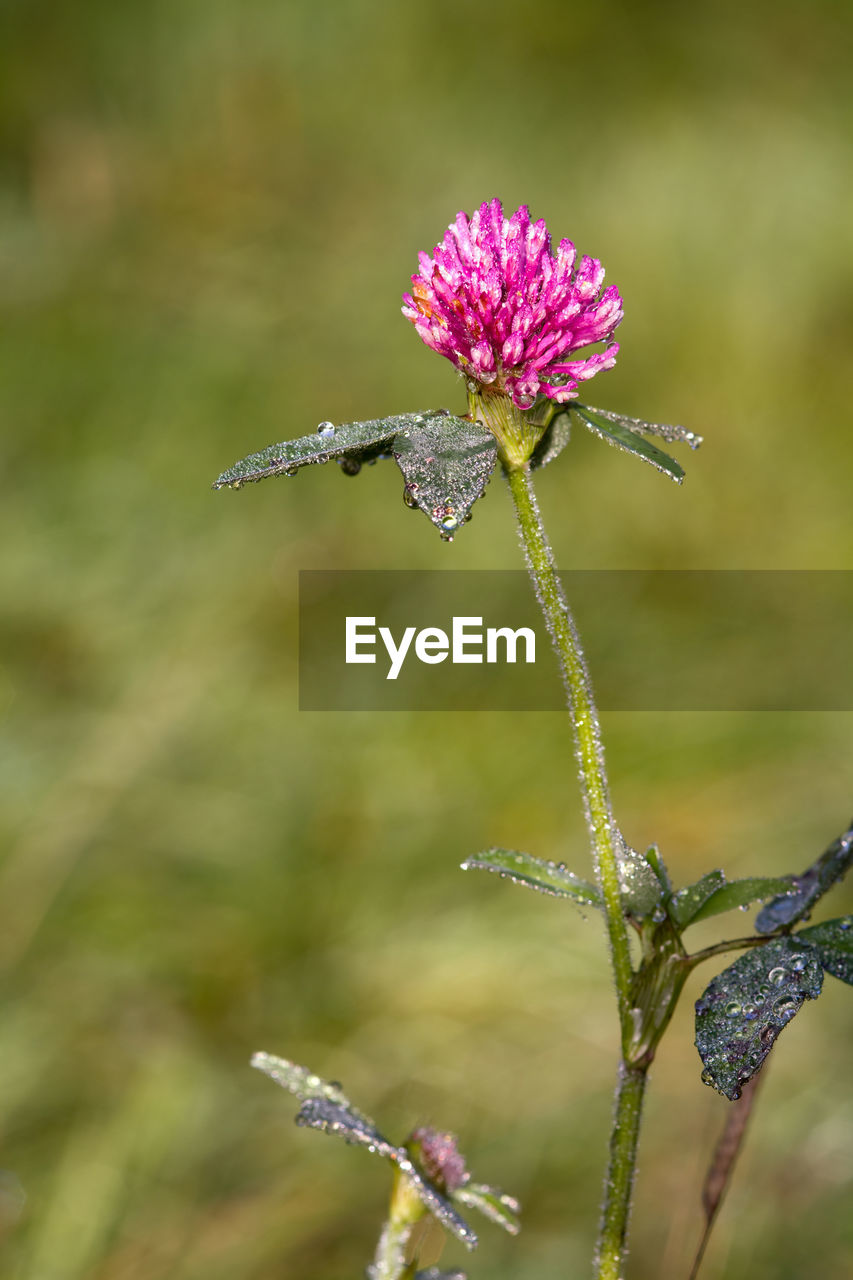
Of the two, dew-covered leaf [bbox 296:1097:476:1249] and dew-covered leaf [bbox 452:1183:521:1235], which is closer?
dew-covered leaf [bbox 296:1097:476:1249]

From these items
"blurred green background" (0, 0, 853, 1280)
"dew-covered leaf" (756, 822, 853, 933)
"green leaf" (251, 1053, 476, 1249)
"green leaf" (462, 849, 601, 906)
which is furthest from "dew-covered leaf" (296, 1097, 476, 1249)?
"blurred green background" (0, 0, 853, 1280)

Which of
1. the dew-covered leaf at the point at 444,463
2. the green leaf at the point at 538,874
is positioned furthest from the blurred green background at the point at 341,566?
the dew-covered leaf at the point at 444,463

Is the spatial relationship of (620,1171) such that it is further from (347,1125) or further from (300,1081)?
(300,1081)

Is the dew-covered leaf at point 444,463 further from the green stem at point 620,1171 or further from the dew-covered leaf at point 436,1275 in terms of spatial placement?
the dew-covered leaf at point 436,1275

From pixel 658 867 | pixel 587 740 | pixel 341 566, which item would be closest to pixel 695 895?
pixel 658 867

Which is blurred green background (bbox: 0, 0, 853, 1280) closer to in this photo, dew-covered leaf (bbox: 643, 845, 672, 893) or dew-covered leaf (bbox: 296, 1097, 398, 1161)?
dew-covered leaf (bbox: 296, 1097, 398, 1161)
